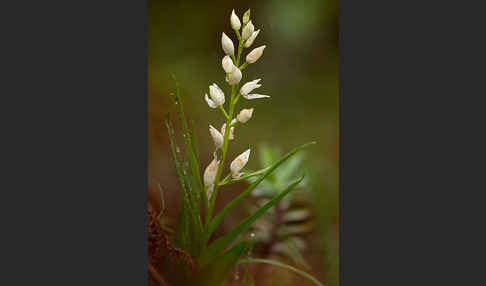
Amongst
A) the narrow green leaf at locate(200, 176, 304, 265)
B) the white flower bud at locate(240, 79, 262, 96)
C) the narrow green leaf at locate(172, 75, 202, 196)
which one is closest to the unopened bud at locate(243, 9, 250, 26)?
the white flower bud at locate(240, 79, 262, 96)

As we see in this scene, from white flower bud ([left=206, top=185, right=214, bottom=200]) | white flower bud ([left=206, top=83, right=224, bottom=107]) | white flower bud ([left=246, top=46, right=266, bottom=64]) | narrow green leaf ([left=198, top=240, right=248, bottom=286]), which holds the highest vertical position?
white flower bud ([left=246, top=46, right=266, bottom=64])

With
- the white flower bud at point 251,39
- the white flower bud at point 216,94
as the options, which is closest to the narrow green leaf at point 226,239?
the white flower bud at point 216,94

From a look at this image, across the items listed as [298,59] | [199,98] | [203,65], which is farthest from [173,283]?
[298,59]

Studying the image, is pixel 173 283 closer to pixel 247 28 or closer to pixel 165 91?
pixel 165 91

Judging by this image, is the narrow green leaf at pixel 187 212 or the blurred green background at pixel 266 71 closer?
the narrow green leaf at pixel 187 212

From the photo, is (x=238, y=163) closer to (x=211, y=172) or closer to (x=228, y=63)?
(x=211, y=172)

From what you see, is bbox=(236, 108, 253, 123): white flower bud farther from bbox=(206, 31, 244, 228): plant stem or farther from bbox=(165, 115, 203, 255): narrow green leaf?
bbox=(165, 115, 203, 255): narrow green leaf

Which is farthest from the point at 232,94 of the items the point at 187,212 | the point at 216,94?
the point at 187,212

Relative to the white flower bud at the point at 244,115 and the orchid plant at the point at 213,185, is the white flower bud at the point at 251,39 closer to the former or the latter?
the orchid plant at the point at 213,185
